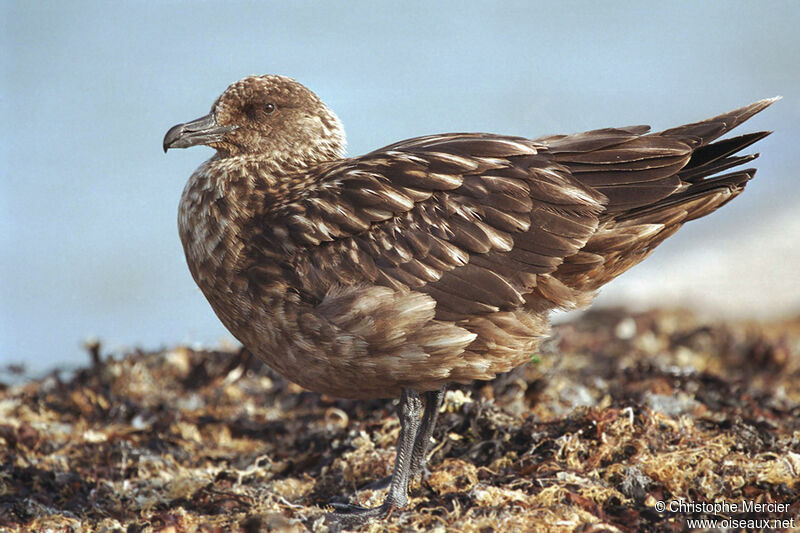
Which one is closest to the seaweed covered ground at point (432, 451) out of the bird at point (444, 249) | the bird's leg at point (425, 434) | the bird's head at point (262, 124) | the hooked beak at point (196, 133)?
the bird's leg at point (425, 434)

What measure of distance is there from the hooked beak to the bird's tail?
212 centimetres

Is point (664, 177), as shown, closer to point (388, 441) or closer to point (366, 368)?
point (366, 368)

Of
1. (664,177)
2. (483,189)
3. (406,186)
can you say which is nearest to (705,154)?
(664,177)

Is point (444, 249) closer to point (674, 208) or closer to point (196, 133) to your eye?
point (674, 208)

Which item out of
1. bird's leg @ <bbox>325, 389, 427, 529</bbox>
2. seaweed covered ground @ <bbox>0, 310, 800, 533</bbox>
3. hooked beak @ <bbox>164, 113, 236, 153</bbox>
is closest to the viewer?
seaweed covered ground @ <bbox>0, 310, 800, 533</bbox>

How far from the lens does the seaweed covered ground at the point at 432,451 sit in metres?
3.98

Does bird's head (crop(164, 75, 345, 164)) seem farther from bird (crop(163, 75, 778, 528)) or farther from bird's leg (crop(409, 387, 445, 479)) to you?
bird's leg (crop(409, 387, 445, 479))

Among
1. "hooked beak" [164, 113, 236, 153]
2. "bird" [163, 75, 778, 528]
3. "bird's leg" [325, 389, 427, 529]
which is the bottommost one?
"bird's leg" [325, 389, 427, 529]

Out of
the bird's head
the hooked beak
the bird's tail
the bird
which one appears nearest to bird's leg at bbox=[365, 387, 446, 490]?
the bird

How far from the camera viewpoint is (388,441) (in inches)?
199

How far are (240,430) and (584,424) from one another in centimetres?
250

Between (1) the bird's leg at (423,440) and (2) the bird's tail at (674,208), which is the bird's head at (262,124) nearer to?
(1) the bird's leg at (423,440)

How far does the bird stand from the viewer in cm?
406

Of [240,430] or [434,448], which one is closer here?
[434,448]
